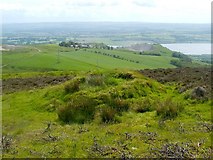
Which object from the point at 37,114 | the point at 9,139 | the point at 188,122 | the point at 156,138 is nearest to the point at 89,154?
the point at 156,138

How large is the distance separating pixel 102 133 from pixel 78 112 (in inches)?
169

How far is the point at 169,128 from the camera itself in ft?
49.3

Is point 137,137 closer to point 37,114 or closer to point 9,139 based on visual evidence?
point 9,139

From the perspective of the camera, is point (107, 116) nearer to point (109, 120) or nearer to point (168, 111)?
point (109, 120)

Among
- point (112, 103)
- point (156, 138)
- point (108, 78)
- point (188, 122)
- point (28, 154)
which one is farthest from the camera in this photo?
point (108, 78)

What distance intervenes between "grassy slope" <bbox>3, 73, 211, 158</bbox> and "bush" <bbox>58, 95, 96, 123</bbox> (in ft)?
2.21

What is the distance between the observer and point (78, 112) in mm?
18750

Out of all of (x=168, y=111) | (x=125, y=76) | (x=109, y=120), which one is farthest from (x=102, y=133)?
(x=125, y=76)

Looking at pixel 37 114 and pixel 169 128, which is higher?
pixel 169 128

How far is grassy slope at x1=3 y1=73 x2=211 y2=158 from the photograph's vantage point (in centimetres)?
1263

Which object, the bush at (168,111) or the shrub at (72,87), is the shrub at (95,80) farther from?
the bush at (168,111)

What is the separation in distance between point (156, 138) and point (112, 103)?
656cm

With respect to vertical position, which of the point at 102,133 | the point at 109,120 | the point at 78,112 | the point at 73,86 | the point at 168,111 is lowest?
the point at 78,112

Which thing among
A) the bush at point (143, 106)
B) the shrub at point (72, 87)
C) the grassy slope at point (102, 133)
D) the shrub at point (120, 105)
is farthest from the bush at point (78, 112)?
the shrub at point (72, 87)
